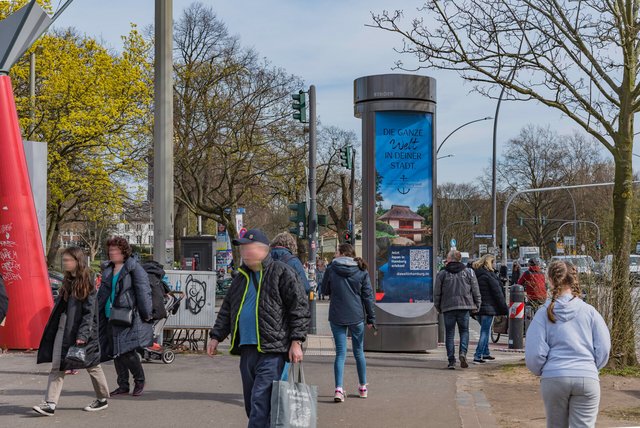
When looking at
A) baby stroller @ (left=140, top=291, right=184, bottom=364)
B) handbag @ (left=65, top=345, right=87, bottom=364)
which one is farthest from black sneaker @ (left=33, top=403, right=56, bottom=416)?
baby stroller @ (left=140, top=291, right=184, bottom=364)

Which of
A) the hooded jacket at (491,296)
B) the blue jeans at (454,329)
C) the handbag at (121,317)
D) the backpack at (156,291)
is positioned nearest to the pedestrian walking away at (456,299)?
the blue jeans at (454,329)


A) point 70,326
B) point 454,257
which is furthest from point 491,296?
point 70,326

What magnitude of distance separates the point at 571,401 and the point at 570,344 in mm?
328

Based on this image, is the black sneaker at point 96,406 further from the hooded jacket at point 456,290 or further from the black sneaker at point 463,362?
the black sneaker at point 463,362

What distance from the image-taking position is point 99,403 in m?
8.41

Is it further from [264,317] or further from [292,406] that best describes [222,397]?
[292,406]

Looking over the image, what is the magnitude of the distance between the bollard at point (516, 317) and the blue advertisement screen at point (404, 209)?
1.60 meters

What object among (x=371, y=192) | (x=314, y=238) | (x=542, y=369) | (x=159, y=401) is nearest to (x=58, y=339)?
(x=159, y=401)

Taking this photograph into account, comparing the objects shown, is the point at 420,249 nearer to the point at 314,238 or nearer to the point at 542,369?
the point at 314,238

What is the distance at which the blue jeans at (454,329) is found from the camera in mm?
11945

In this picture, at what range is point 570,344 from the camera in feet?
17.2

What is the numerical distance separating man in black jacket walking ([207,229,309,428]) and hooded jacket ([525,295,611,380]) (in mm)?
1574

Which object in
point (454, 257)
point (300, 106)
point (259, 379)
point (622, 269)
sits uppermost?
point (300, 106)

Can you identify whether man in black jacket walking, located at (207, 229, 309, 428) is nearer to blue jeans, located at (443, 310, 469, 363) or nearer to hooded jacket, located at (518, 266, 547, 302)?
blue jeans, located at (443, 310, 469, 363)
